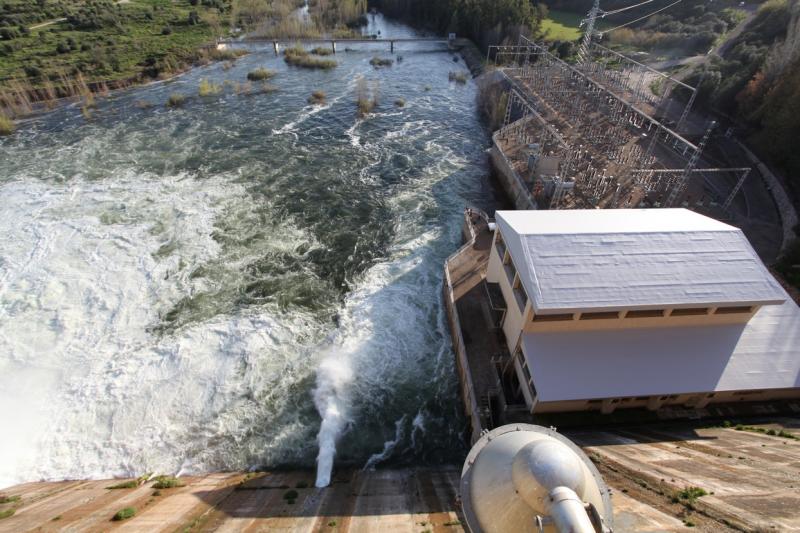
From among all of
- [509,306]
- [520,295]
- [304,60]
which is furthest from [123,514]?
[304,60]

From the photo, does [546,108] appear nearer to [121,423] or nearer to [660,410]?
[660,410]

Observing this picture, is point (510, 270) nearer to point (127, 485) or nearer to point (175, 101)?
point (127, 485)

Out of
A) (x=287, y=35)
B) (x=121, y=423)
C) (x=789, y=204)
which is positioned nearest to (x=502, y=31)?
(x=287, y=35)

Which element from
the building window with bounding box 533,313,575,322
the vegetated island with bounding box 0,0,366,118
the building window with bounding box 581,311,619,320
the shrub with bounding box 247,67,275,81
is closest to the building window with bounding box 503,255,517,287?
the building window with bounding box 533,313,575,322

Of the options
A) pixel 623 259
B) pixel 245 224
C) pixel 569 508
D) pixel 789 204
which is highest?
pixel 569 508

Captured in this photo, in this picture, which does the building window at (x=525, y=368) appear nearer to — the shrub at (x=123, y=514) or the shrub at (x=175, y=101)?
the shrub at (x=123, y=514)

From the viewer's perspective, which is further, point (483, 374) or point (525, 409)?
point (483, 374)
